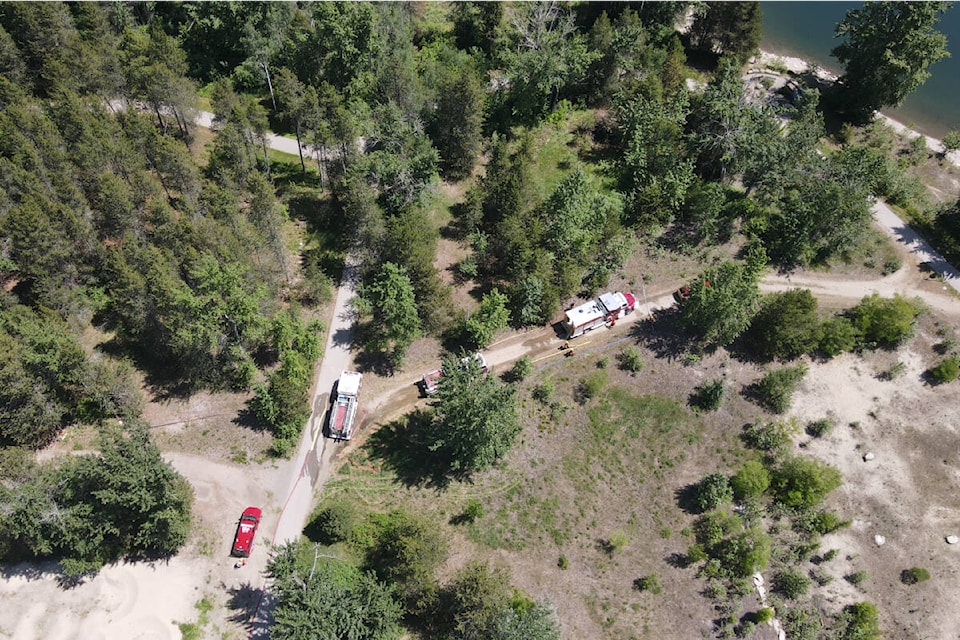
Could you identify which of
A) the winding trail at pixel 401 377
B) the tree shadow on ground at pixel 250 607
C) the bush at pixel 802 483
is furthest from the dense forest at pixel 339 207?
the bush at pixel 802 483

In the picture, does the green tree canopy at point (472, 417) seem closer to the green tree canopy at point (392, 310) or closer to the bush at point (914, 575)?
the green tree canopy at point (392, 310)

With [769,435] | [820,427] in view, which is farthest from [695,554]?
[820,427]

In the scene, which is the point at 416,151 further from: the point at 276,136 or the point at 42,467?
the point at 42,467

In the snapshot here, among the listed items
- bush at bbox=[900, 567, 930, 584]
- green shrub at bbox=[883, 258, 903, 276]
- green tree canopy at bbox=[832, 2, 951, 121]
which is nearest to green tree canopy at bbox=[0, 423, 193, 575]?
bush at bbox=[900, 567, 930, 584]

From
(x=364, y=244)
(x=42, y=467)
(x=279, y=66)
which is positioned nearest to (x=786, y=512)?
(x=364, y=244)

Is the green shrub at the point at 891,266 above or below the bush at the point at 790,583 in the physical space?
above

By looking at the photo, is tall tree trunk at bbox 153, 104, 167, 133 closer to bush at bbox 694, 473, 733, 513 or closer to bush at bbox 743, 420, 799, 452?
bush at bbox 694, 473, 733, 513
